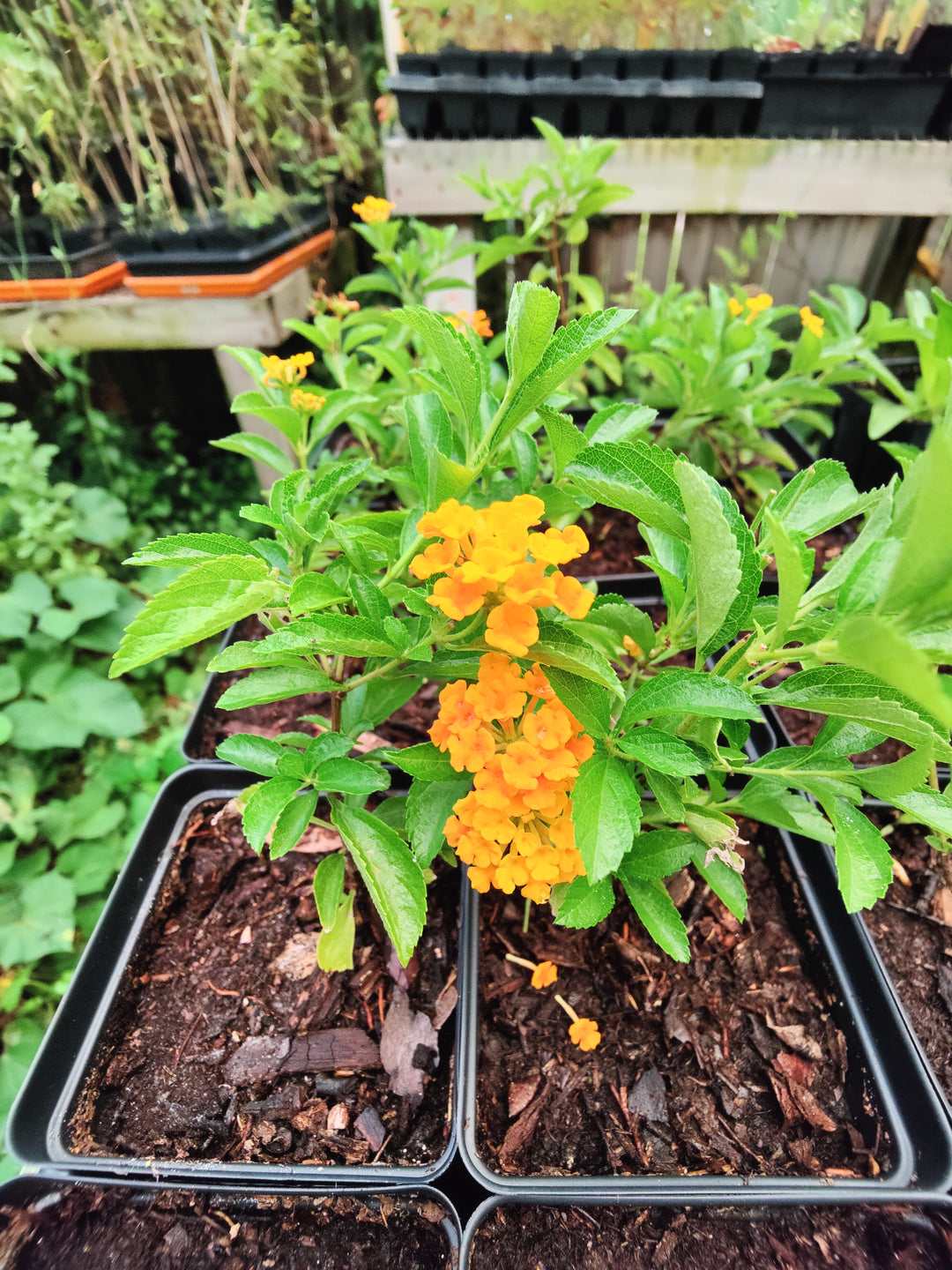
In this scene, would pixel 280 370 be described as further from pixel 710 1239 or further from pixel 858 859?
pixel 710 1239

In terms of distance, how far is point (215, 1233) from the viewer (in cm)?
73

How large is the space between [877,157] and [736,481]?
1.17 metres

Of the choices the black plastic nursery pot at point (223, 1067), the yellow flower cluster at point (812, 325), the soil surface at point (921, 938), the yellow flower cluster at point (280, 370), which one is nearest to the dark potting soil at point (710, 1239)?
the black plastic nursery pot at point (223, 1067)

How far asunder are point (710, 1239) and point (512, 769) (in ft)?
1.84

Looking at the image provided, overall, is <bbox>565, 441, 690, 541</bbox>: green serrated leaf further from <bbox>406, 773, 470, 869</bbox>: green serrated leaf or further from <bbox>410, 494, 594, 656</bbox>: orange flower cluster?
<bbox>406, 773, 470, 869</bbox>: green serrated leaf

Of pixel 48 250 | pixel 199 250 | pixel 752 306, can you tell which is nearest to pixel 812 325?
pixel 752 306

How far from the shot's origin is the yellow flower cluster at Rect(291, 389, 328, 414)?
91cm

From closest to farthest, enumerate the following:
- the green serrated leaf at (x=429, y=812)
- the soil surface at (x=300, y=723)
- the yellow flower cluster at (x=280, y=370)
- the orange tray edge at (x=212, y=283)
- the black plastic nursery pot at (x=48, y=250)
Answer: the green serrated leaf at (x=429, y=812), the yellow flower cluster at (x=280, y=370), the soil surface at (x=300, y=723), the orange tray edge at (x=212, y=283), the black plastic nursery pot at (x=48, y=250)

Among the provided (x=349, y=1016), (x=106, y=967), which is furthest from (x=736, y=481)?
(x=106, y=967)

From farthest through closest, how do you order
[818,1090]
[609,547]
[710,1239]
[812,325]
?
1. [609,547]
2. [812,325]
3. [818,1090]
4. [710,1239]

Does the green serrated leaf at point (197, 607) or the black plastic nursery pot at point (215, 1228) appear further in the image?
the black plastic nursery pot at point (215, 1228)

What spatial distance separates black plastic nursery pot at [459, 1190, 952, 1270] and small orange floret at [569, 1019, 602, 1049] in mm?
154

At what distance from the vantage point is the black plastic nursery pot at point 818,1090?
2.27ft

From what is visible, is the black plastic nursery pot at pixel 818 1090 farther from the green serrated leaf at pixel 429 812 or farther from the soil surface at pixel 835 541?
the soil surface at pixel 835 541
